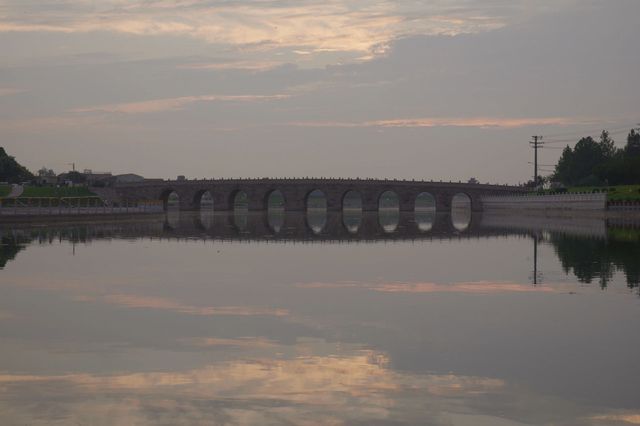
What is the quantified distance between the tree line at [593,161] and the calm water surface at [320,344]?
109 metres

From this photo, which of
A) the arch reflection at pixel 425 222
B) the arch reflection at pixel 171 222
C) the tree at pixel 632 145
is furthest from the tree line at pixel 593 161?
the arch reflection at pixel 171 222

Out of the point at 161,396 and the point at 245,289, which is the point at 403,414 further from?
the point at 245,289

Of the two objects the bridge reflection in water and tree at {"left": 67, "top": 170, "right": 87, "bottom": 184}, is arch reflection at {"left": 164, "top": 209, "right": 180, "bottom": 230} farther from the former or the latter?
tree at {"left": 67, "top": 170, "right": 87, "bottom": 184}

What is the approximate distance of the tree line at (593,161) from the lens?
143 metres

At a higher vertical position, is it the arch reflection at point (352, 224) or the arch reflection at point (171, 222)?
the arch reflection at point (171, 222)

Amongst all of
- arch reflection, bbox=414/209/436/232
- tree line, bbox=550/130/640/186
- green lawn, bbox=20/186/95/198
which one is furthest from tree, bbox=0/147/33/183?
tree line, bbox=550/130/640/186

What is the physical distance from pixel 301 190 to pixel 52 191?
45588 millimetres

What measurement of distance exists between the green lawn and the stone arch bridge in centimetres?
978

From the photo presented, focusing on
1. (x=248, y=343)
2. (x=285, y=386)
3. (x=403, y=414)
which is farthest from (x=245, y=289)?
(x=403, y=414)

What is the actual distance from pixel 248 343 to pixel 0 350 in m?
5.27

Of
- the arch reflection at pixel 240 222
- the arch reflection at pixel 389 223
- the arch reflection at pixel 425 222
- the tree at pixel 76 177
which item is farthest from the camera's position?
the tree at pixel 76 177

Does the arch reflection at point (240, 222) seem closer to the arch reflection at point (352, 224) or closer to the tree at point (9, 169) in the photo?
the arch reflection at point (352, 224)

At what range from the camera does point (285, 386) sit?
15.3m

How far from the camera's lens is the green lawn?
13071 cm
